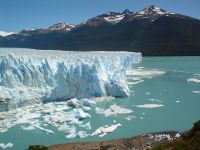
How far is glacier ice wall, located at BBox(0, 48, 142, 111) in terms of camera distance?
43.1ft

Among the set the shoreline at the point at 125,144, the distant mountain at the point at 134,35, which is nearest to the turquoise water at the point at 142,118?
the shoreline at the point at 125,144

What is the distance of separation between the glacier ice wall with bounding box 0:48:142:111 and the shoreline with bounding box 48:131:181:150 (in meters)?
4.32

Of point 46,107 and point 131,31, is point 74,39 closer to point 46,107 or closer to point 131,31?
point 131,31

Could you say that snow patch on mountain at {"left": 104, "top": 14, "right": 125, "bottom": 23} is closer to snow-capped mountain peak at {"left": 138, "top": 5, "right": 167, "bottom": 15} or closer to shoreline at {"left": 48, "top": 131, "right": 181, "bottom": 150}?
snow-capped mountain peak at {"left": 138, "top": 5, "right": 167, "bottom": 15}

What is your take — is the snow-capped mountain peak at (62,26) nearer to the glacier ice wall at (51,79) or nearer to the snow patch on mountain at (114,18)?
the snow patch on mountain at (114,18)

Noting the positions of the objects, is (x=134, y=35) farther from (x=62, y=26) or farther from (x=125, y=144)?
(x=125, y=144)

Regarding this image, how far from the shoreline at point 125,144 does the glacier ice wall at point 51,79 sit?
432cm

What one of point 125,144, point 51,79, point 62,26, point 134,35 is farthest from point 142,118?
point 62,26

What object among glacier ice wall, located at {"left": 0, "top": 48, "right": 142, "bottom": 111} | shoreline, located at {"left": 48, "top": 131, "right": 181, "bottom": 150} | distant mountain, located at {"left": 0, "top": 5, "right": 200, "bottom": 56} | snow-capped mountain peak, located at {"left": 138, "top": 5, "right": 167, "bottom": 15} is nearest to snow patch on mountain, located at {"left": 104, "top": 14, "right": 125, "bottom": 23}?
distant mountain, located at {"left": 0, "top": 5, "right": 200, "bottom": 56}

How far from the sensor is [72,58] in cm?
1628

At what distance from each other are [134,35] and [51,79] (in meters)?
56.9

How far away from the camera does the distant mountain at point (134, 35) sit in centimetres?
6266

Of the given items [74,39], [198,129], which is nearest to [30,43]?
[74,39]

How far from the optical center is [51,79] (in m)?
14.5
